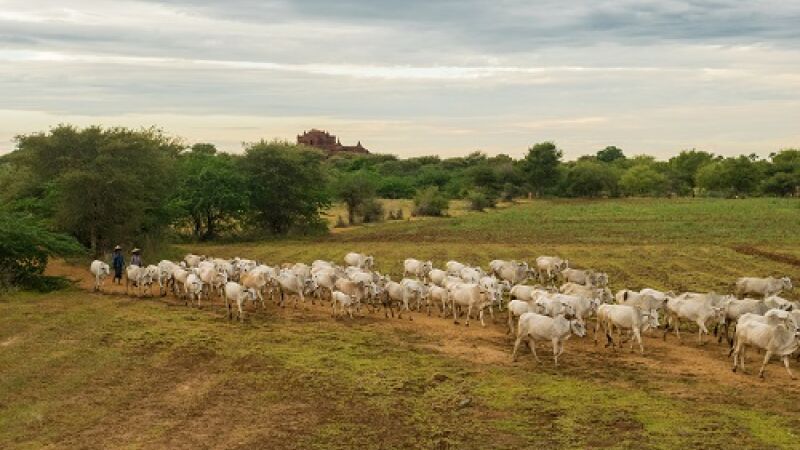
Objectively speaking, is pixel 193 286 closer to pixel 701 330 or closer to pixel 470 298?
pixel 470 298

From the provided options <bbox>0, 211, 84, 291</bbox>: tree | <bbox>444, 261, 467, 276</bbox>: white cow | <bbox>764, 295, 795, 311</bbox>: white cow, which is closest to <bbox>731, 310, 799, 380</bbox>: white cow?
<bbox>764, 295, 795, 311</bbox>: white cow

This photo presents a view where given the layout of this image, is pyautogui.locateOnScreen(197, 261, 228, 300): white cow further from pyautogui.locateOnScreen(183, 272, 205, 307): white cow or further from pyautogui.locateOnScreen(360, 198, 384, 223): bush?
pyautogui.locateOnScreen(360, 198, 384, 223): bush

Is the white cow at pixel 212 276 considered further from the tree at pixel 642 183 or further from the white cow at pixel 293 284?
the tree at pixel 642 183

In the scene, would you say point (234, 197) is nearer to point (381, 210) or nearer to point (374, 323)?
point (381, 210)

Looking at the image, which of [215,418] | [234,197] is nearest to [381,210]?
[234,197]

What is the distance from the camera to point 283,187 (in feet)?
159

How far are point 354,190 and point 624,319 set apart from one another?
42264 millimetres

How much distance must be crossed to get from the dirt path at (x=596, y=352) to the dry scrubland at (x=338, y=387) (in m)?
0.06

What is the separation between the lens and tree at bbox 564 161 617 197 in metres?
85.1

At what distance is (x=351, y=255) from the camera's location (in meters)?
29.0

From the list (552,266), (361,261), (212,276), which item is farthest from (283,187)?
(212,276)

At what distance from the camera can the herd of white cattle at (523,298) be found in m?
15.5

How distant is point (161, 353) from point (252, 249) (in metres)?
24.7

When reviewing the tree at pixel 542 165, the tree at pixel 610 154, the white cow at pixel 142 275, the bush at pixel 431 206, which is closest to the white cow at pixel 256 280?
the white cow at pixel 142 275
